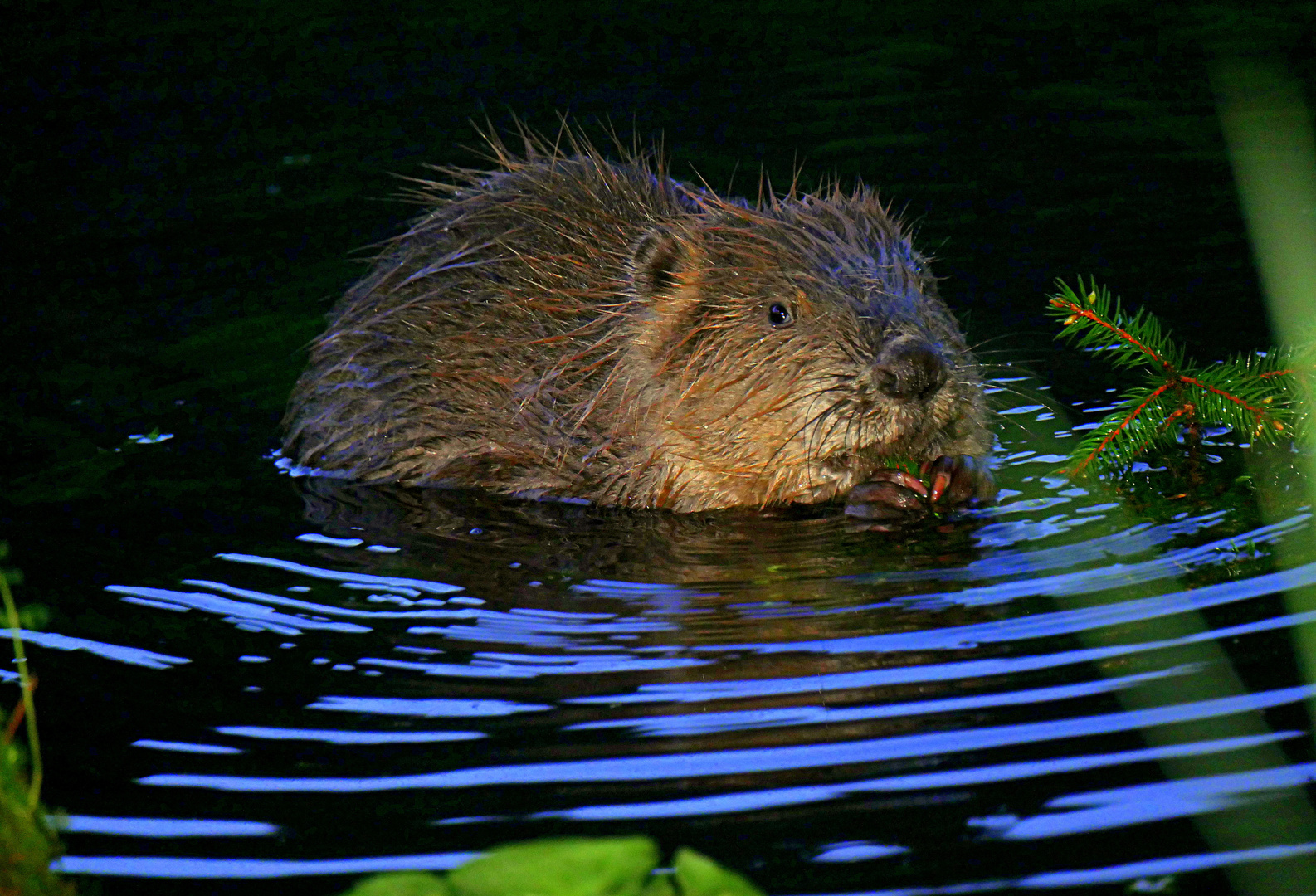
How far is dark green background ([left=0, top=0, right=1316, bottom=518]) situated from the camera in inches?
256

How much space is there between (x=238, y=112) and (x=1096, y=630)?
325 inches

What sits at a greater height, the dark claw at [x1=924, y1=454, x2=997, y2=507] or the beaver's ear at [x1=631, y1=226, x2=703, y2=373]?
the beaver's ear at [x1=631, y1=226, x2=703, y2=373]

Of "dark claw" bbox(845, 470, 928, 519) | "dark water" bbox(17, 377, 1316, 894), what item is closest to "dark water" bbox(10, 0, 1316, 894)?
"dark water" bbox(17, 377, 1316, 894)

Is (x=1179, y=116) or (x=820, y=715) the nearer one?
(x=820, y=715)

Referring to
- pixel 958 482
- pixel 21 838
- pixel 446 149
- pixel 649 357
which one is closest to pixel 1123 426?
pixel 958 482

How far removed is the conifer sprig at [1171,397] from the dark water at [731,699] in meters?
0.15

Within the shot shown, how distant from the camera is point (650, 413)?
505 centimetres

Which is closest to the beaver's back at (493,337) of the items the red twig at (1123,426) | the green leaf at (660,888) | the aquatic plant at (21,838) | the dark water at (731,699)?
the dark water at (731,699)

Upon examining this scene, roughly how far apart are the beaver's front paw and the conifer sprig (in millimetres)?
293

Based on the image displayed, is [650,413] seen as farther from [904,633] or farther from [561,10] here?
[561,10]

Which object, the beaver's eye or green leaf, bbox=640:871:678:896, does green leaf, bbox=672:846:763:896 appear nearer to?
green leaf, bbox=640:871:678:896

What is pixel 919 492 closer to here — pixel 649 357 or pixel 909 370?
pixel 909 370

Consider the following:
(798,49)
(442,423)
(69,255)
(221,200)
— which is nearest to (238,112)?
(221,200)

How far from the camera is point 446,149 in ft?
31.4
